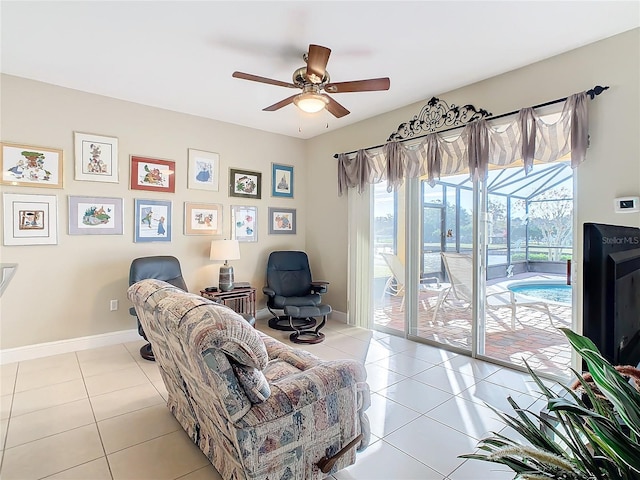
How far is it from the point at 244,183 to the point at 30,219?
235cm

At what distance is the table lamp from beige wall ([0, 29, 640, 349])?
0.36m

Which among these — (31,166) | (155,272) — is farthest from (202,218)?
(31,166)

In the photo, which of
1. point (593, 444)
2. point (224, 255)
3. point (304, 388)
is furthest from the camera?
point (224, 255)

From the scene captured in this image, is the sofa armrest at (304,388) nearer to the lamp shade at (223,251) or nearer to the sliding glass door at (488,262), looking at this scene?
the sliding glass door at (488,262)

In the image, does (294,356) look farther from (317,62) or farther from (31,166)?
(31,166)

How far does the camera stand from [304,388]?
154 centimetres

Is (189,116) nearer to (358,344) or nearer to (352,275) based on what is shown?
(352,275)

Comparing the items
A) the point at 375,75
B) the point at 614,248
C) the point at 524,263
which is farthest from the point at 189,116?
the point at 614,248

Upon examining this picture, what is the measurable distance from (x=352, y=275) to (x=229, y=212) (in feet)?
6.16

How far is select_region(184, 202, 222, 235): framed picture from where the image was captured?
14.0ft

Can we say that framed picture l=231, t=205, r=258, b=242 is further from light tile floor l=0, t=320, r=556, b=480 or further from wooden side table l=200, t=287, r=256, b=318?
light tile floor l=0, t=320, r=556, b=480

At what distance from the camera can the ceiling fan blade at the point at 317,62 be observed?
2.29 m

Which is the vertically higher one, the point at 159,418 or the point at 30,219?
the point at 30,219

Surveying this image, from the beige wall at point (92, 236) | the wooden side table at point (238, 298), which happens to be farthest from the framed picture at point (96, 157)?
the wooden side table at point (238, 298)
